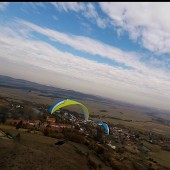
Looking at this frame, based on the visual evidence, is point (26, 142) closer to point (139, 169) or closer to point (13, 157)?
point (13, 157)

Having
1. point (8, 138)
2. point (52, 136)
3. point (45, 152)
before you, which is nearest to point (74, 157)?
point (45, 152)

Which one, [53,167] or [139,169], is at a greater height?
[53,167]

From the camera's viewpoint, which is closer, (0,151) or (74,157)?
(0,151)

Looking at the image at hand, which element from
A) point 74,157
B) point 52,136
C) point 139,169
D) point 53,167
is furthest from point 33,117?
point 53,167

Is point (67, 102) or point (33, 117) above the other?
point (67, 102)

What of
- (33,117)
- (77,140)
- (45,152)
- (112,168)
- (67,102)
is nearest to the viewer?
(45,152)

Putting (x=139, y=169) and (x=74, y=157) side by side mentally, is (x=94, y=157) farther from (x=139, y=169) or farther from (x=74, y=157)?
(x=139, y=169)

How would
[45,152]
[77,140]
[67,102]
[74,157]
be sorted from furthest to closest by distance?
[77,140] → [67,102] → [74,157] → [45,152]

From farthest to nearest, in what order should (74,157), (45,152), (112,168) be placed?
(112,168)
(74,157)
(45,152)

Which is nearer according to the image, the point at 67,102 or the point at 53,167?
the point at 53,167
